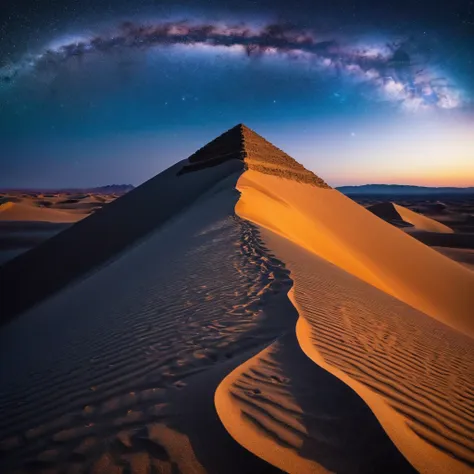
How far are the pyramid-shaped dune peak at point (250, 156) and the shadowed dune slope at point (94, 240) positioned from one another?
152 cm

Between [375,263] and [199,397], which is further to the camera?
[375,263]

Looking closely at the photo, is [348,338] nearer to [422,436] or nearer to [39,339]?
[422,436]

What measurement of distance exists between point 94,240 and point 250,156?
11.2m

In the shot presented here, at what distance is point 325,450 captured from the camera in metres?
1.96

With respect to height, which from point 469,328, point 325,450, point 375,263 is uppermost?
point 325,450

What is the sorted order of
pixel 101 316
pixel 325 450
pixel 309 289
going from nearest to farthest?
pixel 325 450, pixel 309 289, pixel 101 316

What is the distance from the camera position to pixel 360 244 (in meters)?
15.6

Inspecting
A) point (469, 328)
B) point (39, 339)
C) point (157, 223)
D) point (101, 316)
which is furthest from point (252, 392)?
point (157, 223)

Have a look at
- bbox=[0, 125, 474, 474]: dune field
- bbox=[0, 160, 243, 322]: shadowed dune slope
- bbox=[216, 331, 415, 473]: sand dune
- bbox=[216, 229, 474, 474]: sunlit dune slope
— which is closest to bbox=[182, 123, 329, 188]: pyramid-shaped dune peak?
bbox=[0, 160, 243, 322]: shadowed dune slope

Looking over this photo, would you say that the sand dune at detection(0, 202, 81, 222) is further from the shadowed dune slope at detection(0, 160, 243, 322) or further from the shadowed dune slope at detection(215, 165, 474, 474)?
the shadowed dune slope at detection(215, 165, 474, 474)

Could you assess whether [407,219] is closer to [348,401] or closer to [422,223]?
[422,223]

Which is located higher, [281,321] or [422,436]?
[281,321]

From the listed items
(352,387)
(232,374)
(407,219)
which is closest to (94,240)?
(232,374)

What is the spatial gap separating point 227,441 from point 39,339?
5.70m
